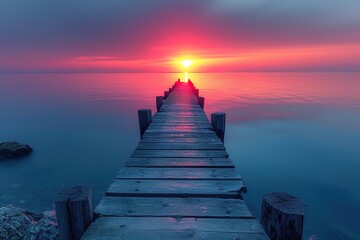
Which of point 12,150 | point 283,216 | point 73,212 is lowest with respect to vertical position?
point 12,150

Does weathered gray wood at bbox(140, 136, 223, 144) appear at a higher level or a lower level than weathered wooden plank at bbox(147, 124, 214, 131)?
lower

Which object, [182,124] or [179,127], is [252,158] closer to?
[182,124]

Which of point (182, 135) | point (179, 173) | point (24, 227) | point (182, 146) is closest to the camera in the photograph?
point (179, 173)

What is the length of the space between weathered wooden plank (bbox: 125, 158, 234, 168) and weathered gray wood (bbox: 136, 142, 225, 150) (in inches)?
25.2

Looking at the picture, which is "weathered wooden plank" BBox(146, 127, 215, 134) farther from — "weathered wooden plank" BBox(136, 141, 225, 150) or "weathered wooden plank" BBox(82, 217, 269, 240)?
"weathered wooden plank" BBox(82, 217, 269, 240)

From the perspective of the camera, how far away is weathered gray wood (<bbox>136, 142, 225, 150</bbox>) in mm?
4834

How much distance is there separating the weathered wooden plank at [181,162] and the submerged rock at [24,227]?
2.68m

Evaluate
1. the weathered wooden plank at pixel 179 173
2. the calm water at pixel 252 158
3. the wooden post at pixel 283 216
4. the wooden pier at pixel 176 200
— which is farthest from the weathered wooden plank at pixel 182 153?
the calm water at pixel 252 158

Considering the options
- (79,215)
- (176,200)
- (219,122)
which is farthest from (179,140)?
(79,215)

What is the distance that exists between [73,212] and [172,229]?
982 millimetres

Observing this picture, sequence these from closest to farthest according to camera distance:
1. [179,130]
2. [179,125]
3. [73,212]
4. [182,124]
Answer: [73,212] < [179,130] < [179,125] < [182,124]

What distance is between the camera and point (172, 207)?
269cm

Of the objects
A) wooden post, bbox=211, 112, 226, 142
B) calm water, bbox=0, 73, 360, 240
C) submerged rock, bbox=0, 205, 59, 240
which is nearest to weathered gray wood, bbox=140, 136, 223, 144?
wooden post, bbox=211, 112, 226, 142

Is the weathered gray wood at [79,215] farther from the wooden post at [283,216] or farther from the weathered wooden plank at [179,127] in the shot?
the weathered wooden plank at [179,127]
